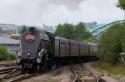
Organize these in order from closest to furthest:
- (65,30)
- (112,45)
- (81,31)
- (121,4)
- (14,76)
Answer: (14,76), (121,4), (112,45), (65,30), (81,31)

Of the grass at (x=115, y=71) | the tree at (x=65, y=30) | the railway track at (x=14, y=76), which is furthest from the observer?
the tree at (x=65, y=30)

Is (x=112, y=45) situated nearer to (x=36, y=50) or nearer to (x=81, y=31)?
(x=36, y=50)

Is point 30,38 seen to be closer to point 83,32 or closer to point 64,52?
point 64,52

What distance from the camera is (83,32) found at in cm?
14788

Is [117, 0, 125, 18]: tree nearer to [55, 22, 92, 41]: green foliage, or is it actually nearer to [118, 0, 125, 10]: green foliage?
[118, 0, 125, 10]: green foliage

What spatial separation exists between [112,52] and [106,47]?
1651 mm

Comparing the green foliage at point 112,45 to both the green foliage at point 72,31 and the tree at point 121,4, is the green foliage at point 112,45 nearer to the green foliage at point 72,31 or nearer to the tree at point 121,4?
the tree at point 121,4

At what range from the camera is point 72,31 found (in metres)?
135

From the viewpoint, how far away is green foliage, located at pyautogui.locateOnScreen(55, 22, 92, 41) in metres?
128

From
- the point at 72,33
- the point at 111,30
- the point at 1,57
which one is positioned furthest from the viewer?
the point at 72,33

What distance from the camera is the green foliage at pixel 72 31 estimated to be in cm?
12774

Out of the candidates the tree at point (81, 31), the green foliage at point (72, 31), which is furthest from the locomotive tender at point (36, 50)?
the tree at point (81, 31)

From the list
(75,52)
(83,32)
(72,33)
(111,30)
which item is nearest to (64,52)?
(75,52)

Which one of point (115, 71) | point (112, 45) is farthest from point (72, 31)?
point (115, 71)
